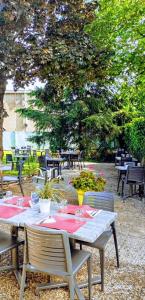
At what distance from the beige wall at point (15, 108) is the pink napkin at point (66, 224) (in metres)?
19.1

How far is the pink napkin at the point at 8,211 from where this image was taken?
2604mm

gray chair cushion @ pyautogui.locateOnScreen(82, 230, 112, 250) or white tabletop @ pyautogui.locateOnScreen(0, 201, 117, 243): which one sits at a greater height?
white tabletop @ pyautogui.locateOnScreen(0, 201, 117, 243)

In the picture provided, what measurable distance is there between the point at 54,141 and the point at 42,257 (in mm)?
12426

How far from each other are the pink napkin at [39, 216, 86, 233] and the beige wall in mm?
19070

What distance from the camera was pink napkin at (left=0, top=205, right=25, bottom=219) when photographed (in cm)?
260

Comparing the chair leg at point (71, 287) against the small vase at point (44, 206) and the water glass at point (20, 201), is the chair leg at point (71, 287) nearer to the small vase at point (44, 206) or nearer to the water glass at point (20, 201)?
the small vase at point (44, 206)

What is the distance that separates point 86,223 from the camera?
2.44 meters

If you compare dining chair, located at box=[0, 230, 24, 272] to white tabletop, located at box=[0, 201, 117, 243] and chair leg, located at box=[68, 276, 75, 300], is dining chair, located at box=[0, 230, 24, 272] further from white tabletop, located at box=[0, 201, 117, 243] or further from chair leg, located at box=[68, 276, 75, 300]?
chair leg, located at box=[68, 276, 75, 300]

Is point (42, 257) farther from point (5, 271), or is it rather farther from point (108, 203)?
point (108, 203)

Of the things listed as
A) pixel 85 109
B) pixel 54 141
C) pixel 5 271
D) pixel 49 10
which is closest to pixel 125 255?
pixel 5 271

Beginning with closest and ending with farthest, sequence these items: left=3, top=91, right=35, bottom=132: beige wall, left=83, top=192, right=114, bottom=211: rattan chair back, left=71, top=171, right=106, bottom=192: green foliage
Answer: left=83, top=192, right=114, bottom=211: rattan chair back < left=71, top=171, right=106, bottom=192: green foliage < left=3, top=91, right=35, bottom=132: beige wall

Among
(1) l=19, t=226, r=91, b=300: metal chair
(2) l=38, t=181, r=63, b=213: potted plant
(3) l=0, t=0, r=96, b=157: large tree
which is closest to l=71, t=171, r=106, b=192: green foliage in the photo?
(2) l=38, t=181, r=63, b=213: potted plant

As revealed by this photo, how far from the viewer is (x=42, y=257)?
208 centimetres

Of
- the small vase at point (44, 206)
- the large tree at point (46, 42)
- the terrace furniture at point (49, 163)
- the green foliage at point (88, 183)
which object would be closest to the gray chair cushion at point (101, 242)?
the small vase at point (44, 206)
